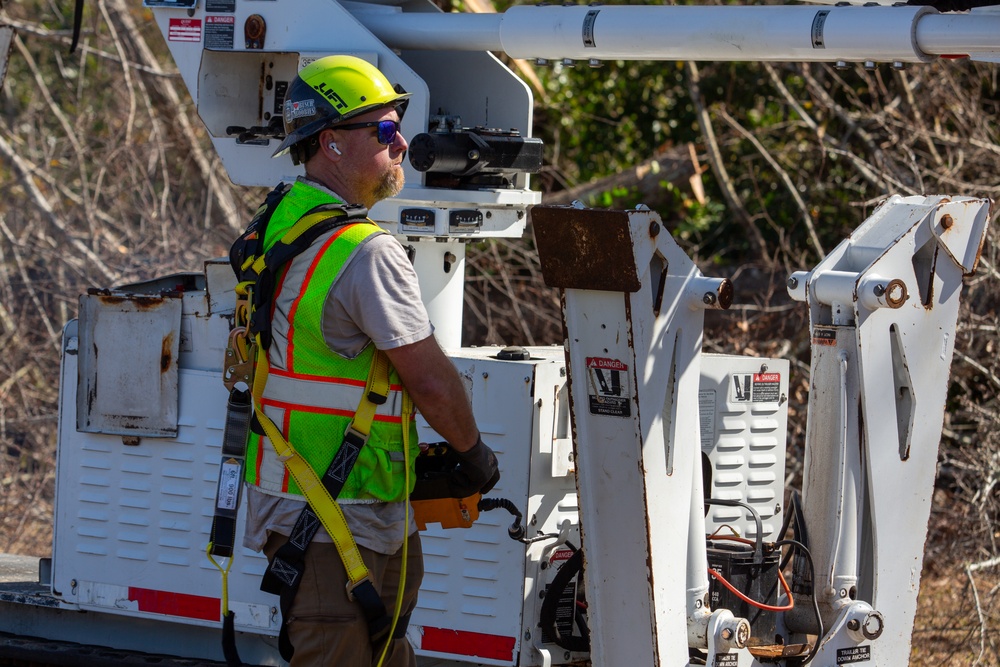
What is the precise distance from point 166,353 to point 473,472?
1.62 m

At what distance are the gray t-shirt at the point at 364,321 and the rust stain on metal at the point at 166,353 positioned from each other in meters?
1.36

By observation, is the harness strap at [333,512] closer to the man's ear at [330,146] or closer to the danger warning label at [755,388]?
the man's ear at [330,146]

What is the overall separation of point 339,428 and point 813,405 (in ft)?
4.96

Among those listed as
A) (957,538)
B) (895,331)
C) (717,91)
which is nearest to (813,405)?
(895,331)

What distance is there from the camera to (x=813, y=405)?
3807mm

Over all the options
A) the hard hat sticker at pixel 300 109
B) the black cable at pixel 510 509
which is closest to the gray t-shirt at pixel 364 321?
the hard hat sticker at pixel 300 109

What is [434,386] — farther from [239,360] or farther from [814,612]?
[814,612]

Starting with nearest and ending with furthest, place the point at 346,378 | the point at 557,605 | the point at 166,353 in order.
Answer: the point at 346,378, the point at 557,605, the point at 166,353

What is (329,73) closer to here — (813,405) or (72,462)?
(813,405)

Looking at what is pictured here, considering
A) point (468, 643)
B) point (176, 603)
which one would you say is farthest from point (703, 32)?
point (176, 603)

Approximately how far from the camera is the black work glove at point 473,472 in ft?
10.8

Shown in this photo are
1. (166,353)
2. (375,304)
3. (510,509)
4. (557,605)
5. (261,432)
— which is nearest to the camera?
(375,304)

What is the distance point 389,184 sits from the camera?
3.35 meters

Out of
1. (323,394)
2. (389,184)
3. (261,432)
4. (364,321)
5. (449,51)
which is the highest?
(449,51)
